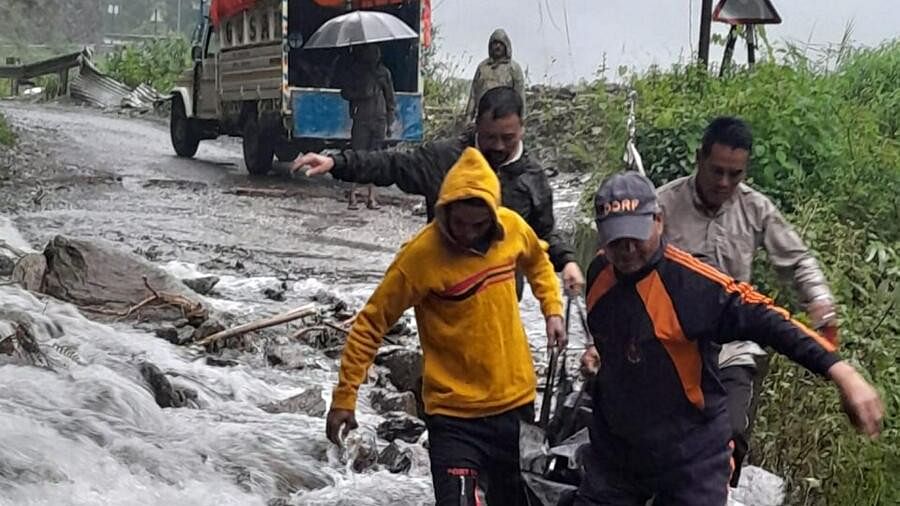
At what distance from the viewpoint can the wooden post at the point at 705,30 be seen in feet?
37.5

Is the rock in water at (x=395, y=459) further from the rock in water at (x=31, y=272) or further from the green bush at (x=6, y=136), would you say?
the green bush at (x=6, y=136)

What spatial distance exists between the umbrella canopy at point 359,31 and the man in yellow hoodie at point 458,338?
10.3 metres

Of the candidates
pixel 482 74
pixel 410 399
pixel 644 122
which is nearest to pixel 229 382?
pixel 410 399

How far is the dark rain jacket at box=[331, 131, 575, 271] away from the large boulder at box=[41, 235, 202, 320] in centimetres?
400

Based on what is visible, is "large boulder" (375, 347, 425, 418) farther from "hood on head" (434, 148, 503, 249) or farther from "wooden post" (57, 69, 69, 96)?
"wooden post" (57, 69, 69, 96)

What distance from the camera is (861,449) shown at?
5.81 metres

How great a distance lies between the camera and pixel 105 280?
9.11 meters

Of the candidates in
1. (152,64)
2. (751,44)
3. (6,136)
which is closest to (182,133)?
(6,136)

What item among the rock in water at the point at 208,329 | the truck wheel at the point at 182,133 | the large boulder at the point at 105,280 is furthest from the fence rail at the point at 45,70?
the rock in water at the point at 208,329

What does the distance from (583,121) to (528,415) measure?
12142 millimetres

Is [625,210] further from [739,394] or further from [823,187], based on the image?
[823,187]

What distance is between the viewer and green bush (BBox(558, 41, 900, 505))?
5.91m

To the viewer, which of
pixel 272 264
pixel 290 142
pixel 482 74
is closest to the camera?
pixel 272 264

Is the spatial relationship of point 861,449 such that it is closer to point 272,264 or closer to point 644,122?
point 644,122
